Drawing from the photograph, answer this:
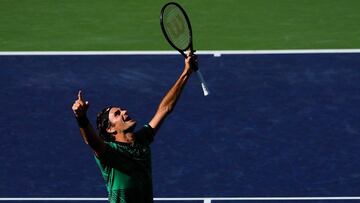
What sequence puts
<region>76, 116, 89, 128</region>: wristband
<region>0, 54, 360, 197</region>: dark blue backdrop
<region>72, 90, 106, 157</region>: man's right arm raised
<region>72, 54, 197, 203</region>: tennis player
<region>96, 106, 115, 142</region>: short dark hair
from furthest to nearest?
<region>0, 54, 360, 197</region>: dark blue backdrop, <region>96, 106, 115, 142</region>: short dark hair, <region>72, 54, 197, 203</region>: tennis player, <region>76, 116, 89, 128</region>: wristband, <region>72, 90, 106, 157</region>: man's right arm raised

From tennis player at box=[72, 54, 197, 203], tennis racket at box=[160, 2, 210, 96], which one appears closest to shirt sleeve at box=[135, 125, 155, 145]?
tennis player at box=[72, 54, 197, 203]

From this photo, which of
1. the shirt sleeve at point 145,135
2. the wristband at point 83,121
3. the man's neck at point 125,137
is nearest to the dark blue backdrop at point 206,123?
the shirt sleeve at point 145,135

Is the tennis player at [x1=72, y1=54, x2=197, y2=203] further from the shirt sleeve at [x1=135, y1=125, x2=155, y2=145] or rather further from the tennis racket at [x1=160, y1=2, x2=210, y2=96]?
the tennis racket at [x1=160, y1=2, x2=210, y2=96]

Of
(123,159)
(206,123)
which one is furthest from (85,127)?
(206,123)

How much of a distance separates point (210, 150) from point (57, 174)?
2.25 metres

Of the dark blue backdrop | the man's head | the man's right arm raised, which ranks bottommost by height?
the man's right arm raised

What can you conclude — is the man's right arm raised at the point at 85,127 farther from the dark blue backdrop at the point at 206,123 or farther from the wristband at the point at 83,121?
the dark blue backdrop at the point at 206,123

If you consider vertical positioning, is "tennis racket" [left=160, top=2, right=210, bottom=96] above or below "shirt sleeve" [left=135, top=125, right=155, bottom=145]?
above

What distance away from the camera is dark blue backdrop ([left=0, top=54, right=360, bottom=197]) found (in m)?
14.0
